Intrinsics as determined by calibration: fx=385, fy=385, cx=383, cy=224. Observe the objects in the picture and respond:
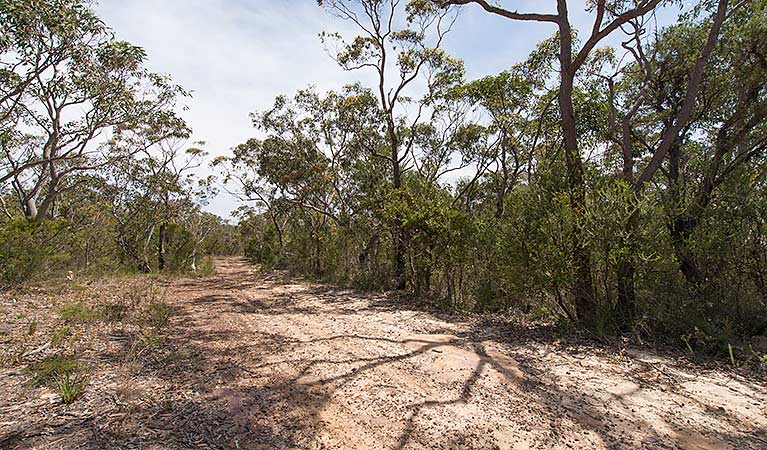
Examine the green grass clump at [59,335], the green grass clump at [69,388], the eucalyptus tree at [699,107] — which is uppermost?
the eucalyptus tree at [699,107]

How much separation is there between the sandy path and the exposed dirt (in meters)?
0.01

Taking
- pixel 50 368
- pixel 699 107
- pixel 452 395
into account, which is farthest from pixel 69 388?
pixel 699 107

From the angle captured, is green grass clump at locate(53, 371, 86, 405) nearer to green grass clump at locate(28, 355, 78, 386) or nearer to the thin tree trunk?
green grass clump at locate(28, 355, 78, 386)

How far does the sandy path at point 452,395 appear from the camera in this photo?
2975mm

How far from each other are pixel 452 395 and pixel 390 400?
0.62 meters

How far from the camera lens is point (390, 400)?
11.8 feet

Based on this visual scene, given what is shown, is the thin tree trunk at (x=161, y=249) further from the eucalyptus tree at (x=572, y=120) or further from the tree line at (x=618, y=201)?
the eucalyptus tree at (x=572, y=120)

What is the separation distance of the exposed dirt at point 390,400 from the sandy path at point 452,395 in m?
0.01

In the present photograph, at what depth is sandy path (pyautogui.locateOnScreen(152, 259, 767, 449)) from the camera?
2975 mm

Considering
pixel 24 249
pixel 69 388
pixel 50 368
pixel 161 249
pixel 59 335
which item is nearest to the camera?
pixel 69 388

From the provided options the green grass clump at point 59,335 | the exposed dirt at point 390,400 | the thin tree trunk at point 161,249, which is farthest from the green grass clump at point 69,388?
the thin tree trunk at point 161,249

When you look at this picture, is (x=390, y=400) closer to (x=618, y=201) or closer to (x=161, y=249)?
(x=618, y=201)

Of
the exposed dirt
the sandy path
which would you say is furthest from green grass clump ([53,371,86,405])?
the sandy path

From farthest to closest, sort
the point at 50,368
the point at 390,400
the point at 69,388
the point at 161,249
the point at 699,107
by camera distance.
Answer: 1. the point at 161,249
2. the point at 699,107
3. the point at 50,368
4. the point at 390,400
5. the point at 69,388
